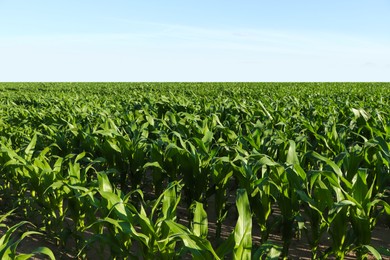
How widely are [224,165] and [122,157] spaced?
1238 millimetres

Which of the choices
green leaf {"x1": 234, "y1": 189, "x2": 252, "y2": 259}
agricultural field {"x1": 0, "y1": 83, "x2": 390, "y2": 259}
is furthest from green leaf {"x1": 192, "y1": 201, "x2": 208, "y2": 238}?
green leaf {"x1": 234, "y1": 189, "x2": 252, "y2": 259}

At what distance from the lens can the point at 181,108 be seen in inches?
312

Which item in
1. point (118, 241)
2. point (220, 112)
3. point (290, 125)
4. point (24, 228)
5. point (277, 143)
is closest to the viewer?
point (118, 241)

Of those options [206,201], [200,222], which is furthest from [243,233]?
[206,201]

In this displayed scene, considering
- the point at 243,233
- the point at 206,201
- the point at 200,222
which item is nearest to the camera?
the point at 243,233

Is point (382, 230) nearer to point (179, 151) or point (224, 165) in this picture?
point (224, 165)

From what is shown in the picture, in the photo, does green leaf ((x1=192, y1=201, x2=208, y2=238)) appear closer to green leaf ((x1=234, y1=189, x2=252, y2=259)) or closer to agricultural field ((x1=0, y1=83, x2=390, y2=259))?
agricultural field ((x1=0, y1=83, x2=390, y2=259))

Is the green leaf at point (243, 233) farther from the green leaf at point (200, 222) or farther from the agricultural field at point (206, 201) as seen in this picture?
the green leaf at point (200, 222)

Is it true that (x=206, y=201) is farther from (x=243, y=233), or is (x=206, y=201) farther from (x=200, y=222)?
(x=243, y=233)

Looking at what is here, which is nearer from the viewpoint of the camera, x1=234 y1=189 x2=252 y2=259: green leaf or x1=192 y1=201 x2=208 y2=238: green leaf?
x1=234 y1=189 x2=252 y2=259: green leaf

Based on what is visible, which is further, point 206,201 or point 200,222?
point 206,201

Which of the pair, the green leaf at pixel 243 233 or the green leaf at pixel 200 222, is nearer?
the green leaf at pixel 243 233

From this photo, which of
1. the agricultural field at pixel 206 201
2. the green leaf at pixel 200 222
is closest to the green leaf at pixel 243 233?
the agricultural field at pixel 206 201

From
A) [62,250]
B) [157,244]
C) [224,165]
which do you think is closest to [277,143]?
[224,165]
